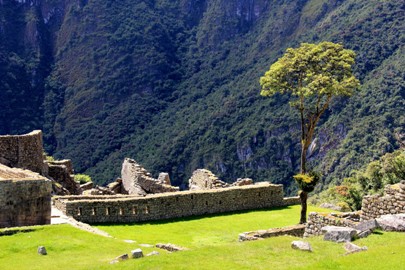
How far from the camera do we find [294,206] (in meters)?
27.9

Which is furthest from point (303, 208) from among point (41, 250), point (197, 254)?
point (41, 250)

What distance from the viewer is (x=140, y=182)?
3083 centimetres

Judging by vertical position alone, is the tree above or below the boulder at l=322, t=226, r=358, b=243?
above

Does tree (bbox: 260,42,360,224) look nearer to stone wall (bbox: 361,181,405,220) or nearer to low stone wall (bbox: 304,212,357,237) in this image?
low stone wall (bbox: 304,212,357,237)

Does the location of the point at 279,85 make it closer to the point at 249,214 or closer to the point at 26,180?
the point at 249,214

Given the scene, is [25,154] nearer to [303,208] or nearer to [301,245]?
[303,208]

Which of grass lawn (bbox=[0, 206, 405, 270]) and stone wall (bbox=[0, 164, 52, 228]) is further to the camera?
stone wall (bbox=[0, 164, 52, 228])

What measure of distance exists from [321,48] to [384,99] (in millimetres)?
143349

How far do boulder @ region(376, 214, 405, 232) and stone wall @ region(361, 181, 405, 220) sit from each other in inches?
41.3

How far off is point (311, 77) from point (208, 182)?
878 cm

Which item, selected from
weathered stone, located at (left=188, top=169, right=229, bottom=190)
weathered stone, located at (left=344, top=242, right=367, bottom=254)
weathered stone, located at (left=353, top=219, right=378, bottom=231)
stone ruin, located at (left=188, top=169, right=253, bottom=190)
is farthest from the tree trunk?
weathered stone, located at (left=344, top=242, right=367, bottom=254)

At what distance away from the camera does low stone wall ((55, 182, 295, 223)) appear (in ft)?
73.0

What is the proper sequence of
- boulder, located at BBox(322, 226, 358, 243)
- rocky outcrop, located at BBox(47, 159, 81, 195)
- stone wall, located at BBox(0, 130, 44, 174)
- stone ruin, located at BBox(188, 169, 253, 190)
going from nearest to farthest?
boulder, located at BBox(322, 226, 358, 243)
stone wall, located at BBox(0, 130, 44, 174)
rocky outcrop, located at BBox(47, 159, 81, 195)
stone ruin, located at BBox(188, 169, 253, 190)

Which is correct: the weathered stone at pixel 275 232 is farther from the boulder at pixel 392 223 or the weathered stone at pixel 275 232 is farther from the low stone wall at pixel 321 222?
the boulder at pixel 392 223
